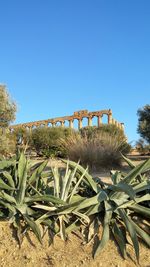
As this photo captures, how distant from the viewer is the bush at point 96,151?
1580 cm

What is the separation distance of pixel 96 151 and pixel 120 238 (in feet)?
39.7

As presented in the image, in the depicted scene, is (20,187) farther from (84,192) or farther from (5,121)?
(5,121)

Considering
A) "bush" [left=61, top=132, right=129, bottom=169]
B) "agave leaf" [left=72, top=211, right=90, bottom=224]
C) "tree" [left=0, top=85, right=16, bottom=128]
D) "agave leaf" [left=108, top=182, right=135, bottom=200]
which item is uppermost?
"tree" [left=0, top=85, right=16, bottom=128]

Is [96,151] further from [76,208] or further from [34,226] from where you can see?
[34,226]

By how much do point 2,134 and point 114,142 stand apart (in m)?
8.53

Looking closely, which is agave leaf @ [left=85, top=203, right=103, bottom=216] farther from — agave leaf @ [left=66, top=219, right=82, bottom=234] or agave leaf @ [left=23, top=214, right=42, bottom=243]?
agave leaf @ [left=23, top=214, right=42, bottom=243]

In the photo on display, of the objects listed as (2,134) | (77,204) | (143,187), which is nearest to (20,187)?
(77,204)

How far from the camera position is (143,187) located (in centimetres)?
455

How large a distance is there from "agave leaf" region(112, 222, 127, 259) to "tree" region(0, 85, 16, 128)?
20056 millimetres

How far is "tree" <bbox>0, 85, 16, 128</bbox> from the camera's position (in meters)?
23.4

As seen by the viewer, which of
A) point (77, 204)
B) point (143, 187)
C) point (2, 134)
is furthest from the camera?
point (2, 134)

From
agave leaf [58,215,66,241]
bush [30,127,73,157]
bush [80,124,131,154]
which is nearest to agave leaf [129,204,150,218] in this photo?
agave leaf [58,215,66,241]

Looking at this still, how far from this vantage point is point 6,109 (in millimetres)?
23562

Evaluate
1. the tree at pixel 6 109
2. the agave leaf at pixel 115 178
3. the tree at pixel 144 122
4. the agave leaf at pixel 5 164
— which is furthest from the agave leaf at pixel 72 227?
the tree at pixel 144 122
